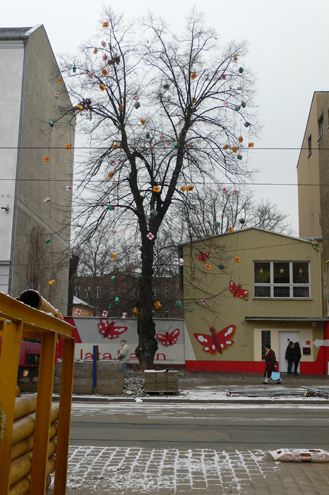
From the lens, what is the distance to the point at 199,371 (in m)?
25.0

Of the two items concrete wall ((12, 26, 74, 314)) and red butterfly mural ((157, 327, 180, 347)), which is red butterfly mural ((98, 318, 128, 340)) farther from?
concrete wall ((12, 26, 74, 314))

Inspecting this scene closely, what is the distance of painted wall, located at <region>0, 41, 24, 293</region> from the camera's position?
23578mm

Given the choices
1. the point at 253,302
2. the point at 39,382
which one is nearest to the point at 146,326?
the point at 253,302

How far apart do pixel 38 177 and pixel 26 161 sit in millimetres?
2237

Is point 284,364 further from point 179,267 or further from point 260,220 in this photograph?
point 260,220

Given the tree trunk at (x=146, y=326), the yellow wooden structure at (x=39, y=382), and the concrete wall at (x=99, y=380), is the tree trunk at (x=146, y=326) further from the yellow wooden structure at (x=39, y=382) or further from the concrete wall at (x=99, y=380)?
the yellow wooden structure at (x=39, y=382)

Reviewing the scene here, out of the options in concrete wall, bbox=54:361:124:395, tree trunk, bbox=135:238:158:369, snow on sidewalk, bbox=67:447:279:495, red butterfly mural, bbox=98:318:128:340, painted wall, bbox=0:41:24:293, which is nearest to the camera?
snow on sidewalk, bbox=67:447:279:495

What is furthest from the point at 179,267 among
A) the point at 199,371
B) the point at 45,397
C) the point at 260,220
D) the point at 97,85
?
the point at 45,397

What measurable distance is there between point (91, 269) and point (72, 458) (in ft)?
123

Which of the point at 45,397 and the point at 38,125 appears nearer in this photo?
the point at 45,397

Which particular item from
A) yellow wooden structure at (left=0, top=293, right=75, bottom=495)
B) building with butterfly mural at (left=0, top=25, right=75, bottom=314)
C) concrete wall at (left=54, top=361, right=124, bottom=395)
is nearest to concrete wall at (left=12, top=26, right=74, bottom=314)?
building with butterfly mural at (left=0, top=25, right=75, bottom=314)

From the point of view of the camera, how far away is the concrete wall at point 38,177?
82.0ft

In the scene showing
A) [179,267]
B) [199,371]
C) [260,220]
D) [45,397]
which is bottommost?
[199,371]

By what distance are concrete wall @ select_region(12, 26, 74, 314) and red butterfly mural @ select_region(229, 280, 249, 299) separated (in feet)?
29.1
